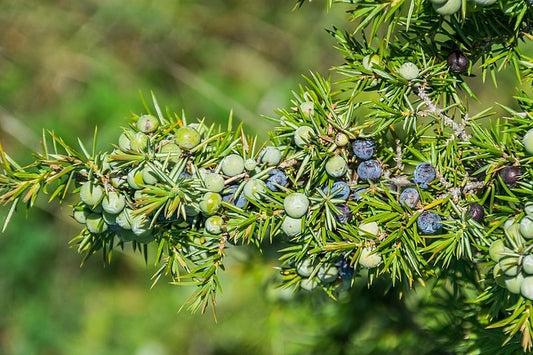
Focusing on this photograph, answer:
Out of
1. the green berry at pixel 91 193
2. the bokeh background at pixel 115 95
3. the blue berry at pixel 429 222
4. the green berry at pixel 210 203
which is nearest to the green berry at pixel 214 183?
the green berry at pixel 210 203

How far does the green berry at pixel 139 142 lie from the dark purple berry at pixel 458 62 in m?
0.35

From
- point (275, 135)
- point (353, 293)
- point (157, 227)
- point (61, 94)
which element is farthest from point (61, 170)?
point (61, 94)

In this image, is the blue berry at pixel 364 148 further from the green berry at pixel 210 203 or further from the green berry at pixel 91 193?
the green berry at pixel 91 193

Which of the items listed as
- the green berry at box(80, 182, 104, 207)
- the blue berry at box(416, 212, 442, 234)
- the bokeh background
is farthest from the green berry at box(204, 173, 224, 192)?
the bokeh background

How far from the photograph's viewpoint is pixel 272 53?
277cm

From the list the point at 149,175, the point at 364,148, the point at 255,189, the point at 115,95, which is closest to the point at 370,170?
the point at 364,148

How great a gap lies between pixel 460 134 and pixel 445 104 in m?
0.04

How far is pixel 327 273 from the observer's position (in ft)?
2.34

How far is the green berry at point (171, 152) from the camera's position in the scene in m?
0.66

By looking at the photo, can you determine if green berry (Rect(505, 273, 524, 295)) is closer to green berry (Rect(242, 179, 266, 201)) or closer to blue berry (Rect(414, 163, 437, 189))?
blue berry (Rect(414, 163, 437, 189))

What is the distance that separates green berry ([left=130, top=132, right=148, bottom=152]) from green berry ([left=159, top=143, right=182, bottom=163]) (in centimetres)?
2

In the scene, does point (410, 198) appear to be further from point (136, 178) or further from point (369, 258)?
point (136, 178)

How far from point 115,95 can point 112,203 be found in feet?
6.35

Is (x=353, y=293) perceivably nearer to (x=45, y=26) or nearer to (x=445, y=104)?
(x=445, y=104)
